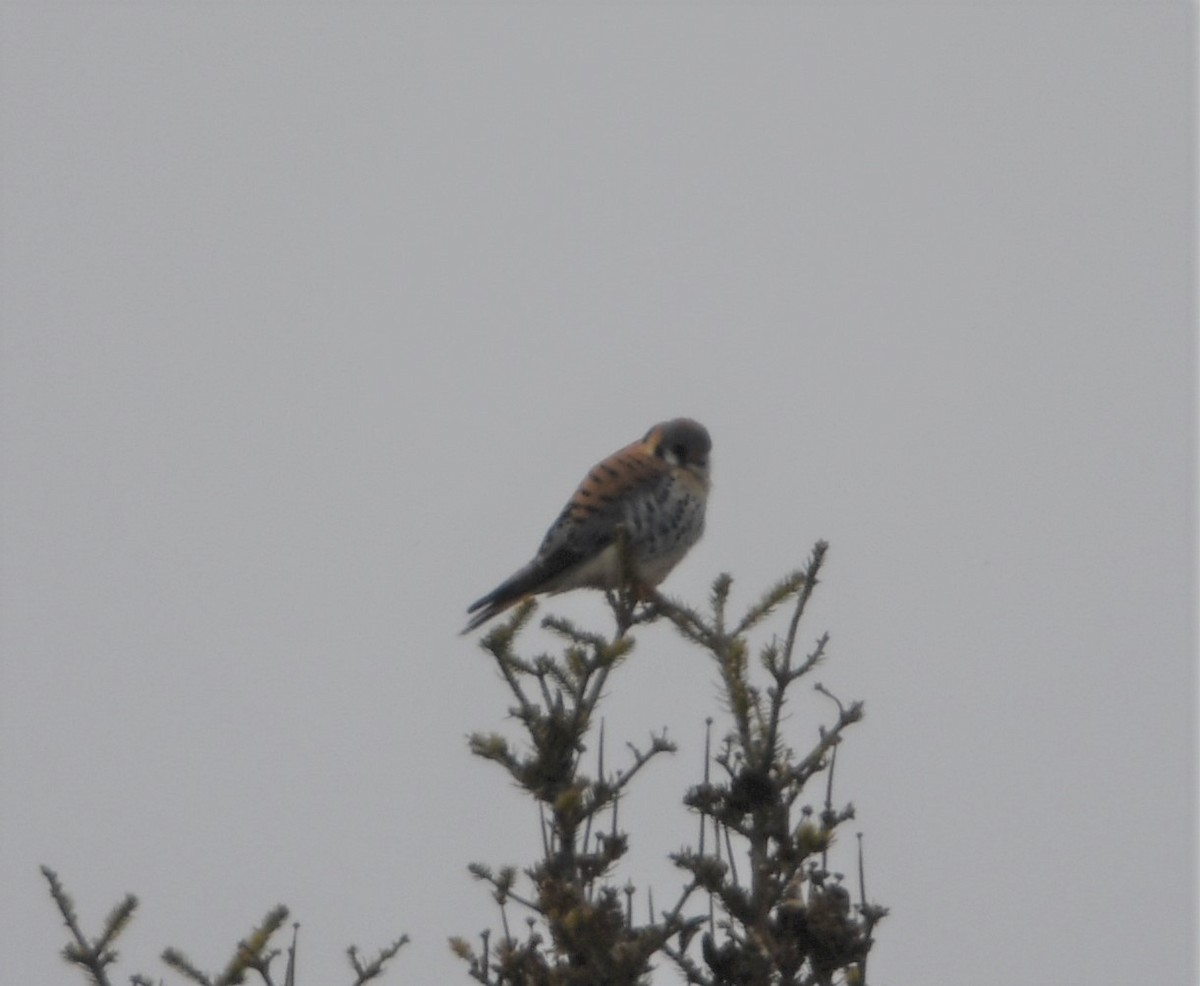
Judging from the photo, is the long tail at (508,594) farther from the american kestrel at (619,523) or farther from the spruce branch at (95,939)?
the spruce branch at (95,939)

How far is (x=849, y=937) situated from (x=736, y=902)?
267 millimetres

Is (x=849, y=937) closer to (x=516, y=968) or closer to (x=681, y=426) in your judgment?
(x=516, y=968)

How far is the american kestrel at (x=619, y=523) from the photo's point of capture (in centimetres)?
728

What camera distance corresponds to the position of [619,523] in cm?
708

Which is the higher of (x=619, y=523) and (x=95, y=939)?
(x=619, y=523)

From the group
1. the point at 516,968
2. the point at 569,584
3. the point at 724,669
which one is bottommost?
the point at 516,968

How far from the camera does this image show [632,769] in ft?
13.9

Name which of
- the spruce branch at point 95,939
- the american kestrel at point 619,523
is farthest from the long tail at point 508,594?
Answer: the spruce branch at point 95,939

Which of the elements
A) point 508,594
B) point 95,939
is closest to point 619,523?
point 508,594

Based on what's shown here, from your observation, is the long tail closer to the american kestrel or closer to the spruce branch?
the american kestrel

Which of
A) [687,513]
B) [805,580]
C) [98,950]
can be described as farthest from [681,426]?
[98,950]

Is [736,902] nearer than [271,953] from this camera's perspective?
Yes

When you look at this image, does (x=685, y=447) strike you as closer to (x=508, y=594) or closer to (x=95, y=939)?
(x=508, y=594)

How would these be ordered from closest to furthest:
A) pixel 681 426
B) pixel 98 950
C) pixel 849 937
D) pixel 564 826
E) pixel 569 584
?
pixel 849 937
pixel 564 826
pixel 98 950
pixel 569 584
pixel 681 426
